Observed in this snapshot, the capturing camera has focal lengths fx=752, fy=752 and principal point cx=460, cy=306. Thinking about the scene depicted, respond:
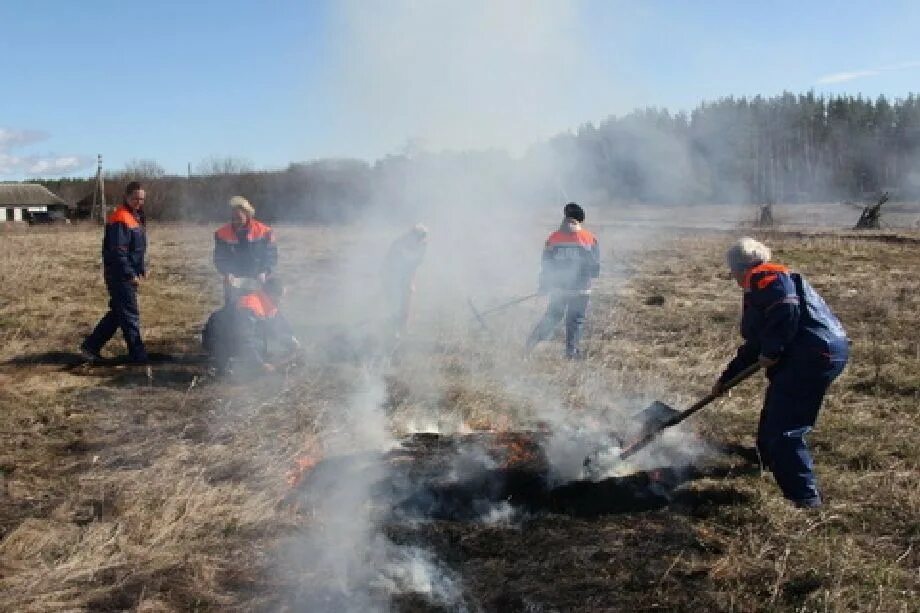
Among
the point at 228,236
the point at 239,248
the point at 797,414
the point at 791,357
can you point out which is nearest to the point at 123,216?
the point at 228,236

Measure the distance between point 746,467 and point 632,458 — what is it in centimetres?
79

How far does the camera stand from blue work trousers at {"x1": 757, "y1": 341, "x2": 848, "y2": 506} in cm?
461

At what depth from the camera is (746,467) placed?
5.32m

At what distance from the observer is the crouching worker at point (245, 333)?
7.84m

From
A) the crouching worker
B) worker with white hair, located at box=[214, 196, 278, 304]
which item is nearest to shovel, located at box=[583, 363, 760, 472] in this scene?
the crouching worker

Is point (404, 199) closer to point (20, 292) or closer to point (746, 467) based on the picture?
point (20, 292)

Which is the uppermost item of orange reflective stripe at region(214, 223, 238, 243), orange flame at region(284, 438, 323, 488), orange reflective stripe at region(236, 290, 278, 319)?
orange reflective stripe at region(214, 223, 238, 243)

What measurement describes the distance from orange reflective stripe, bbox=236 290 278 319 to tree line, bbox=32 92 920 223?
11.5ft

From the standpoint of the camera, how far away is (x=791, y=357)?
4.68 meters

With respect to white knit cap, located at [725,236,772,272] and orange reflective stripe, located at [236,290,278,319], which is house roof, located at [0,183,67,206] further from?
white knit cap, located at [725,236,772,272]

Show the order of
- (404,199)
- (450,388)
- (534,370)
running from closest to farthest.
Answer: (450,388) < (534,370) < (404,199)

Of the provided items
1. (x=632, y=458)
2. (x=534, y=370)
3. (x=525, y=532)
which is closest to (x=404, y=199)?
(x=534, y=370)

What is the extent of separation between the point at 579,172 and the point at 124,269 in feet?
21.5

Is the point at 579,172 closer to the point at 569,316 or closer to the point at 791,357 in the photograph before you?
the point at 569,316
